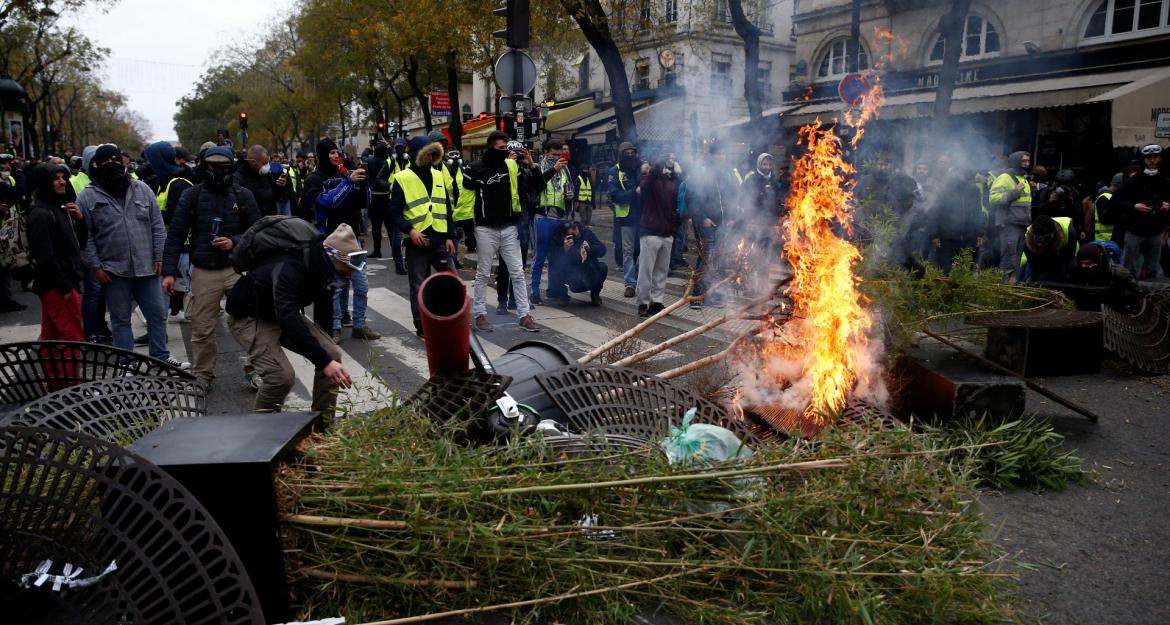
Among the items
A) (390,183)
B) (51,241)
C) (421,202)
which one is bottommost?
(51,241)

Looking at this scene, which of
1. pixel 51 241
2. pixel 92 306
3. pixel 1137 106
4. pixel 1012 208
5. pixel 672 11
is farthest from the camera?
pixel 672 11

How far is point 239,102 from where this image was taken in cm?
7812

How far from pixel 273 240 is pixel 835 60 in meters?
28.5

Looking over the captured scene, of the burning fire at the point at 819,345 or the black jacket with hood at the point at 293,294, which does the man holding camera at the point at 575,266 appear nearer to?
the burning fire at the point at 819,345

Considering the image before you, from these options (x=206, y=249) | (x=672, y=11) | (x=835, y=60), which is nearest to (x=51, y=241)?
(x=206, y=249)

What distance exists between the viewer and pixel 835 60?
2923 cm

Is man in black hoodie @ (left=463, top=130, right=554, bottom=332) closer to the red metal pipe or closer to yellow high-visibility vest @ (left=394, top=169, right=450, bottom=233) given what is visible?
yellow high-visibility vest @ (left=394, top=169, right=450, bottom=233)

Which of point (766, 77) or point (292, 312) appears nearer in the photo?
point (292, 312)

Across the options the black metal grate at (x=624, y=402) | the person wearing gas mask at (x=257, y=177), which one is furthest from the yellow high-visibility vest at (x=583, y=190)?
the black metal grate at (x=624, y=402)

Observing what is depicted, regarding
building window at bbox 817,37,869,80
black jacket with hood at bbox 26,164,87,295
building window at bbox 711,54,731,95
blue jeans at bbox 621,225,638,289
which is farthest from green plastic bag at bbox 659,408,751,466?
building window at bbox 711,54,731,95

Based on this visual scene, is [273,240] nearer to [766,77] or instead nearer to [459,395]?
[459,395]

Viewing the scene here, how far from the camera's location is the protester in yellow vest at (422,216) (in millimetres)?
8211

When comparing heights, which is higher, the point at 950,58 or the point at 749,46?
the point at 749,46

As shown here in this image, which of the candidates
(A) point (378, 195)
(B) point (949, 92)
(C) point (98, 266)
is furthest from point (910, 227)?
(C) point (98, 266)
